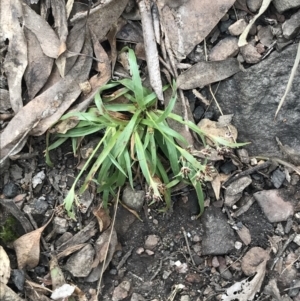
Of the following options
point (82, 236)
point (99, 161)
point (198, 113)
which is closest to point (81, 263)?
point (82, 236)

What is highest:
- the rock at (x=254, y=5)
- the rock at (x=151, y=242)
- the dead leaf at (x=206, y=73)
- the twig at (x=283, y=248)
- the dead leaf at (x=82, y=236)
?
the rock at (x=254, y=5)

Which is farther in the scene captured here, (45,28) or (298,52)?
(45,28)

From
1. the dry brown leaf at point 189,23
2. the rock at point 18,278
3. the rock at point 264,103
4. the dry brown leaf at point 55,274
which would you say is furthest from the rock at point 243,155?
the rock at point 18,278

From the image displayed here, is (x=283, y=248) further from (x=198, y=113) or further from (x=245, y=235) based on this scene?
(x=198, y=113)

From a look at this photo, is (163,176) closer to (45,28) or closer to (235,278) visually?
(235,278)

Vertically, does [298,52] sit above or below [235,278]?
above

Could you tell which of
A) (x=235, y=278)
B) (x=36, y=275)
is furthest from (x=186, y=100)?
(x=36, y=275)

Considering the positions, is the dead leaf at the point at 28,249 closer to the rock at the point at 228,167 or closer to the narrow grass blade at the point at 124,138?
the narrow grass blade at the point at 124,138
